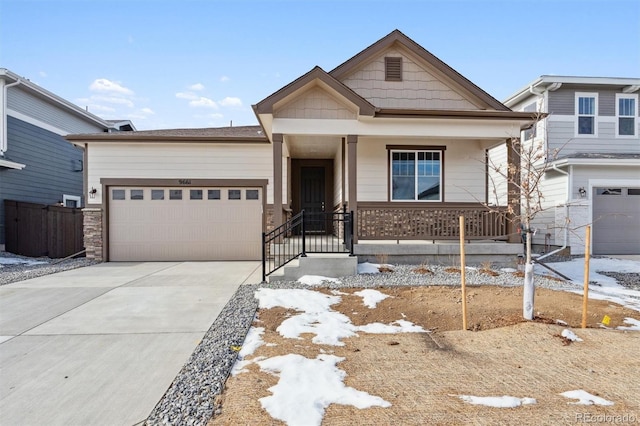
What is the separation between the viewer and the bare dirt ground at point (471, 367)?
2.34 m

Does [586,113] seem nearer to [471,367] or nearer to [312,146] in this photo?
[312,146]

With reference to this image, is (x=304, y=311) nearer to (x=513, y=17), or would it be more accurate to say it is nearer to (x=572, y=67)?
(x=513, y=17)

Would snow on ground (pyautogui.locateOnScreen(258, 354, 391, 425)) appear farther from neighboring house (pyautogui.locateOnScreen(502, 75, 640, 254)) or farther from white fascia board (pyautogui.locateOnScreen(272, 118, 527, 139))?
neighboring house (pyautogui.locateOnScreen(502, 75, 640, 254))

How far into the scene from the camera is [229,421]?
7.46ft

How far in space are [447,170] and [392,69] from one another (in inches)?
128

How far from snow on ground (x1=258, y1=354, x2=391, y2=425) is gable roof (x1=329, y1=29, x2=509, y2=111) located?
7.95 m

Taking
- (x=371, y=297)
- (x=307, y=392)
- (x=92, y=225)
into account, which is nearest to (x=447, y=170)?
(x=371, y=297)

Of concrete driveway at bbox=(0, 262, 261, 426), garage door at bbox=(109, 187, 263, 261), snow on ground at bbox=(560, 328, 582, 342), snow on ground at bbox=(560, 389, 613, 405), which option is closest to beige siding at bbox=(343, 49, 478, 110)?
garage door at bbox=(109, 187, 263, 261)

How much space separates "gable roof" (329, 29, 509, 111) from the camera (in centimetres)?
919

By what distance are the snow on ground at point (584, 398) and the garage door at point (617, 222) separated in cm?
1133

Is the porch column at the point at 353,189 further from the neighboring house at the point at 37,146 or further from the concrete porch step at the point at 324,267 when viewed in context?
the neighboring house at the point at 37,146

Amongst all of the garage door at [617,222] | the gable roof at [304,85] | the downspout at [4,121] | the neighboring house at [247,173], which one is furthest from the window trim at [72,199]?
the garage door at [617,222]

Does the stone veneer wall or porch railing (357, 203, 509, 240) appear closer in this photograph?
porch railing (357, 203, 509, 240)

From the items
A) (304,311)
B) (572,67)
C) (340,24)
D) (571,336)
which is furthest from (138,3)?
(572,67)
